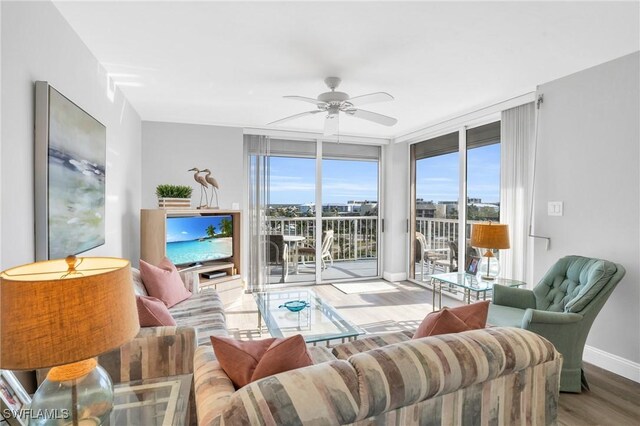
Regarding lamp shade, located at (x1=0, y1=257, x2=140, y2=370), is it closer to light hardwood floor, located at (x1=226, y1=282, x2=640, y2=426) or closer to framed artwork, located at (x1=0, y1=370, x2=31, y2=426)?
framed artwork, located at (x1=0, y1=370, x2=31, y2=426)

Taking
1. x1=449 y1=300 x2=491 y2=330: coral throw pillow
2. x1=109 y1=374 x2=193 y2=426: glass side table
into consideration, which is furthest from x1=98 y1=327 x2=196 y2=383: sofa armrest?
x1=449 y1=300 x2=491 y2=330: coral throw pillow

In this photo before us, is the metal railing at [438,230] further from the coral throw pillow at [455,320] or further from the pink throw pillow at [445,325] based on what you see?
the pink throw pillow at [445,325]

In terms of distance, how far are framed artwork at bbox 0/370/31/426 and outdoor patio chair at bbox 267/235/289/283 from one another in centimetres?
392

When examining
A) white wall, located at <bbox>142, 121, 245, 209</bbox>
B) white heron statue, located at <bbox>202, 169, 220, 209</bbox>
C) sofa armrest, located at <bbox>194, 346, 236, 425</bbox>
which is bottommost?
sofa armrest, located at <bbox>194, 346, 236, 425</bbox>

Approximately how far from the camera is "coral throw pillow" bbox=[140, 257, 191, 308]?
284 centimetres

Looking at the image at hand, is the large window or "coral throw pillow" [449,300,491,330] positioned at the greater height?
the large window

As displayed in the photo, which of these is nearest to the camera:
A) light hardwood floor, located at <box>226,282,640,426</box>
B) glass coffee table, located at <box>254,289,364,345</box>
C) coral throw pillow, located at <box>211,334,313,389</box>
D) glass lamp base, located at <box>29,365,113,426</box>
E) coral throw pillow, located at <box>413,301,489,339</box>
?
glass lamp base, located at <box>29,365,113,426</box>

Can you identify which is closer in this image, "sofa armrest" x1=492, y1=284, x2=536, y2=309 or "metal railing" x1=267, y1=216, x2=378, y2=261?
"sofa armrest" x1=492, y1=284, x2=536, y2=309

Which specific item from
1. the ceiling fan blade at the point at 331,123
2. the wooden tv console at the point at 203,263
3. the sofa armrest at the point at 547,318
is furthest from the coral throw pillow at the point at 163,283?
the sofa armrest at the point at 547,318

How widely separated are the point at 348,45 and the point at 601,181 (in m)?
2.23

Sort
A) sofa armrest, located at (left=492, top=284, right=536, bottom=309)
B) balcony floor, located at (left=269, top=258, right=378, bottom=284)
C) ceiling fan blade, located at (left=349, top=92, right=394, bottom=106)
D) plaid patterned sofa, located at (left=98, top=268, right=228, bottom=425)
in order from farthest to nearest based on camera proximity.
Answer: balcony floor, located at (left=269, top=258, right=378, bottom=284) → sofa armrest, located at (left=492, top=284, right=536, bottom=309) → ceiling fan blade, located at (left=349, top=92, right=394, bottom=106) → plaid patterned sofa, located at (left=98, top=268, right=228, bottom=425)

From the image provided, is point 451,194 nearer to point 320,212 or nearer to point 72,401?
point 320,212

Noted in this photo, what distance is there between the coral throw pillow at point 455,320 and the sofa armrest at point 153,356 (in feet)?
4.18

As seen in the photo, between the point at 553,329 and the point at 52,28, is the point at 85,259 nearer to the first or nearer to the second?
the point at 52,28
